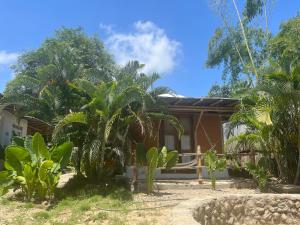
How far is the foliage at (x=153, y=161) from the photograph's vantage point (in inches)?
435

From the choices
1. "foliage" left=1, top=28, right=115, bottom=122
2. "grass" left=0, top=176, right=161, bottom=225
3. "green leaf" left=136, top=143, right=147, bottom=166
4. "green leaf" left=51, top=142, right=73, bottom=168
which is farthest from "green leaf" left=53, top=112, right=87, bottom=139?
"green leaf" left=136, top=143, right=147, bottom=166

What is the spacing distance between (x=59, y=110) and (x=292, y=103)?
8355mm

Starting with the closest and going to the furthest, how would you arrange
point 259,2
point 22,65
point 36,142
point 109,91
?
point 36,142, point 109,91, point 259,2, point 22,65

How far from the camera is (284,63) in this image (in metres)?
12.3

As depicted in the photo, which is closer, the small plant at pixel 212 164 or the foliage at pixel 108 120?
the foliage at pixel 108 120

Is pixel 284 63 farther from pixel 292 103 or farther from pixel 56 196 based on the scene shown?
pixel 56 196

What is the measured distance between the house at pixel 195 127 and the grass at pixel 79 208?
17.8 feet

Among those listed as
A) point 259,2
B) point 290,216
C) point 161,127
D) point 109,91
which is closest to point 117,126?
point 109,91

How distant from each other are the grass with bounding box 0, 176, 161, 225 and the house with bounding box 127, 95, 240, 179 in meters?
5.44

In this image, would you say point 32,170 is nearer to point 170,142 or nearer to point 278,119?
point 170,142

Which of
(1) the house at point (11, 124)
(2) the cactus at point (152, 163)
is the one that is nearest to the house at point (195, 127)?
(2) the cactus at point (152, 163)

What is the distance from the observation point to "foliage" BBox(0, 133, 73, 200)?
997 cm

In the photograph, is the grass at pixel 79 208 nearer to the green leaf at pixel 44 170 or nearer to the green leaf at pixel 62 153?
the green leaf at pixel 44 170

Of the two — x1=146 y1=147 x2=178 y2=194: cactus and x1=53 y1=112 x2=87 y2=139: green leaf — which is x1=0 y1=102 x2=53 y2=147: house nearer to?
x1=53 y1=112 x2=87 y2=139: green leaf
